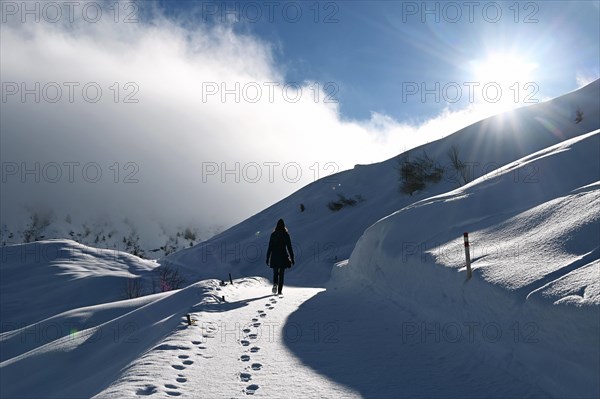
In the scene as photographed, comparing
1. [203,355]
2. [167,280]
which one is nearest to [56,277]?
[167,280]

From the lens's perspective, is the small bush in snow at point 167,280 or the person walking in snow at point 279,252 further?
the small bush in snow at point 167,280

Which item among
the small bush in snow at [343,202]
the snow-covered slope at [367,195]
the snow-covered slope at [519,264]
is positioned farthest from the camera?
the small bush in snow at [343,202]

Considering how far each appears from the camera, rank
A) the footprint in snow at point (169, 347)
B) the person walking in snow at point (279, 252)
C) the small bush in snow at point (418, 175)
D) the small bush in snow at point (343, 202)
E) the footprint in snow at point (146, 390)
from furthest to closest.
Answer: the small bush in snow at point (343, 202) → the small bush in snow at point (418, 175) → the person walking in snow at point (279, 252) → the footprint in snow at point (169, 347) → the footprint in snow at point (146, 390)

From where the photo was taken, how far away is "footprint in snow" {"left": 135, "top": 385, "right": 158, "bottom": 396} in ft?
16.0

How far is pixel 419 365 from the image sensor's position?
5.91m

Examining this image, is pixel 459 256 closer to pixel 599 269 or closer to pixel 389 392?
pixel 599 269

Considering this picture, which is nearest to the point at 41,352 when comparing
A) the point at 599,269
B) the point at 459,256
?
the point at 459,256

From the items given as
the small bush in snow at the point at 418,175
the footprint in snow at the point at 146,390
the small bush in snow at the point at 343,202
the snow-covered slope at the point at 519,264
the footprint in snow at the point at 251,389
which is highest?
the small bush in snow at the point at 418,175

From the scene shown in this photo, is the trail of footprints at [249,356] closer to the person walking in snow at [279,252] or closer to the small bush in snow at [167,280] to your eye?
the person walking in snow at [279,252]

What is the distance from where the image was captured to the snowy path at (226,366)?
5.09m

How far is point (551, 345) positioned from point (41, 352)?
31.2ft

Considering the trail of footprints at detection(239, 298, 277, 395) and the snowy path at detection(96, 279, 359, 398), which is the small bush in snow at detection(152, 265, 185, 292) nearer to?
the trail of footprints at detection(239, 298, 277, 395)

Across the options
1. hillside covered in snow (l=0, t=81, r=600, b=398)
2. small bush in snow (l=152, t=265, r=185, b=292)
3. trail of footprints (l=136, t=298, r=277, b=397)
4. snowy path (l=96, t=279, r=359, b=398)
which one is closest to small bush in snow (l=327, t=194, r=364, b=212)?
small bush in snow (l=152, t=265, r=185, b=292)

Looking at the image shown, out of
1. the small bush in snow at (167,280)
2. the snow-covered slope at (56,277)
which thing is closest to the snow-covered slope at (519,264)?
the snow-covered slope at (56,277)
